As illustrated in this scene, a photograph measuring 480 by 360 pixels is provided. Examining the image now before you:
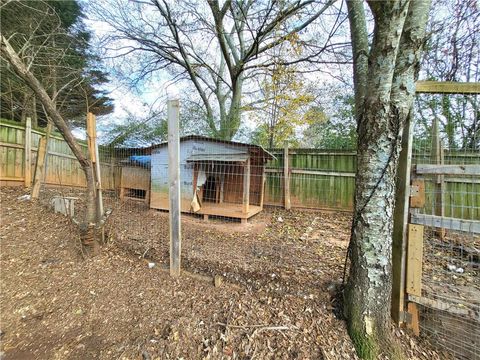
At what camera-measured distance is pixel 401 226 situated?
1.80 metres

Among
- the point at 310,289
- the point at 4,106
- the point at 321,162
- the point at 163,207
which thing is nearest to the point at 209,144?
the point at 163,207

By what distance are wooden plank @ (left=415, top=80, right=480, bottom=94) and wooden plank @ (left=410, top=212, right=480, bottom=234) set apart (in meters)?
1.01

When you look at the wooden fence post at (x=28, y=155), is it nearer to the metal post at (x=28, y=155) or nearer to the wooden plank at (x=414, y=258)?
the metal post at (x=28, y=155)

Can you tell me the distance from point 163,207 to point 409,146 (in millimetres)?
5453

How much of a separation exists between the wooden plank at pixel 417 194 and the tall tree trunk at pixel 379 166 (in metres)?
0.23

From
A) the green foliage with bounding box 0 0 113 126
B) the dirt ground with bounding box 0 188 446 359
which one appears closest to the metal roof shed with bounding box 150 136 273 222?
the dirt ground with bounding box 0 188 446 359

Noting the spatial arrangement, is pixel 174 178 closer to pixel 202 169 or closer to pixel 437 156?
pixel 202 169

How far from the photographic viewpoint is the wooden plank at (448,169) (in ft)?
5.27

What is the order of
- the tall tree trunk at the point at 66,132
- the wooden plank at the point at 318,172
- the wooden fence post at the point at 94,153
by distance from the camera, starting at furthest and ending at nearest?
the wooden plank at the point at 318,172, the wooden fence post at the point at 94,153, the tall tree trunk at the point at 66,132

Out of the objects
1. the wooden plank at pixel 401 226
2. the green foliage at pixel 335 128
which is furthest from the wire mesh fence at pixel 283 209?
the green foliage at pixel 335 128

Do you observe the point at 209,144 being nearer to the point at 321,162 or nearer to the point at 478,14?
the point at 321,162

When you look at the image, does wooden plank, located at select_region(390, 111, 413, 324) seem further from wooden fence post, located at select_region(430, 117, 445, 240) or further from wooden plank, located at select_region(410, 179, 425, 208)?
wooden fence post, located at select_region(430, 117, 445, 240)

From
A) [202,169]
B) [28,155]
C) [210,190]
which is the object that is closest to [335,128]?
[210,190]

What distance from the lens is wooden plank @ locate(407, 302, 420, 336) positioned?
182 centimetres
